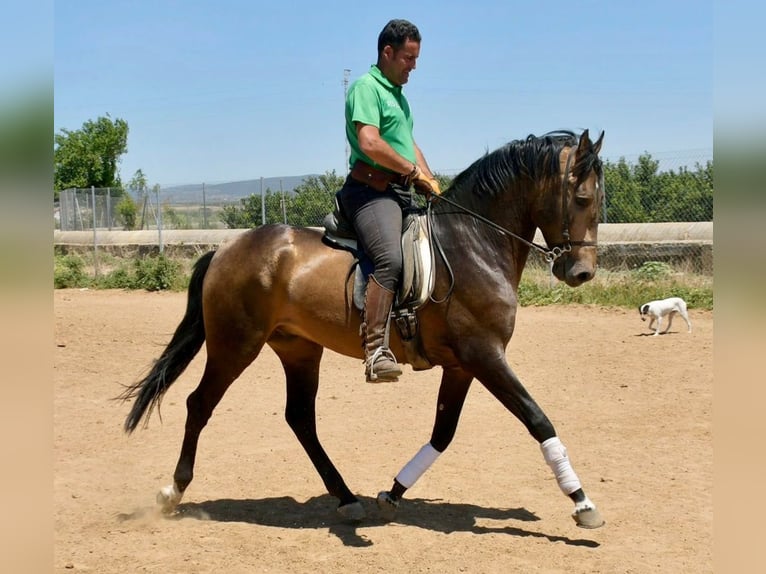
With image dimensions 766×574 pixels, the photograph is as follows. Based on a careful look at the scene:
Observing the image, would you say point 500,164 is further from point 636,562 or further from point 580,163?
point 636,562

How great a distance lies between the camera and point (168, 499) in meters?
5.98

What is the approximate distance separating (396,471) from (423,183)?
108 inches

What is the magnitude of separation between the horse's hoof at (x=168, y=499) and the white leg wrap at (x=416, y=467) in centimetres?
173

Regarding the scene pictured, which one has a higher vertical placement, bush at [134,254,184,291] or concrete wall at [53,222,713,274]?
concrete wall at [53,222,713,274]

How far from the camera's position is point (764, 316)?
5.63 feet

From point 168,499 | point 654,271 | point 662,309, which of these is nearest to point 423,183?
point 168,499

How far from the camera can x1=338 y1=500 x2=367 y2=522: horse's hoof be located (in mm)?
5816

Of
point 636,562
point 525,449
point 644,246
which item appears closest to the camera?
point 636,562

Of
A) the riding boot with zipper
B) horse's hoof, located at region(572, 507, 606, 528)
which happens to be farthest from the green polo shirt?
horse's hoof, located at region(572, 507, 606, 528)

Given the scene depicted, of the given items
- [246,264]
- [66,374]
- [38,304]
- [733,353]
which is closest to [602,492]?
[246,264]

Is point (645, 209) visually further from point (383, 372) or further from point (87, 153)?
point (87, 153)

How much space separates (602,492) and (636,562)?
1.35m

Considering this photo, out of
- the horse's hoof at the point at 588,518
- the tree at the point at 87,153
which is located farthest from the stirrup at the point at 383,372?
the tree at the point at 87,153

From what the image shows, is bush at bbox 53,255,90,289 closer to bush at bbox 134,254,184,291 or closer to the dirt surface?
bush at bbox 134,254,184,291
